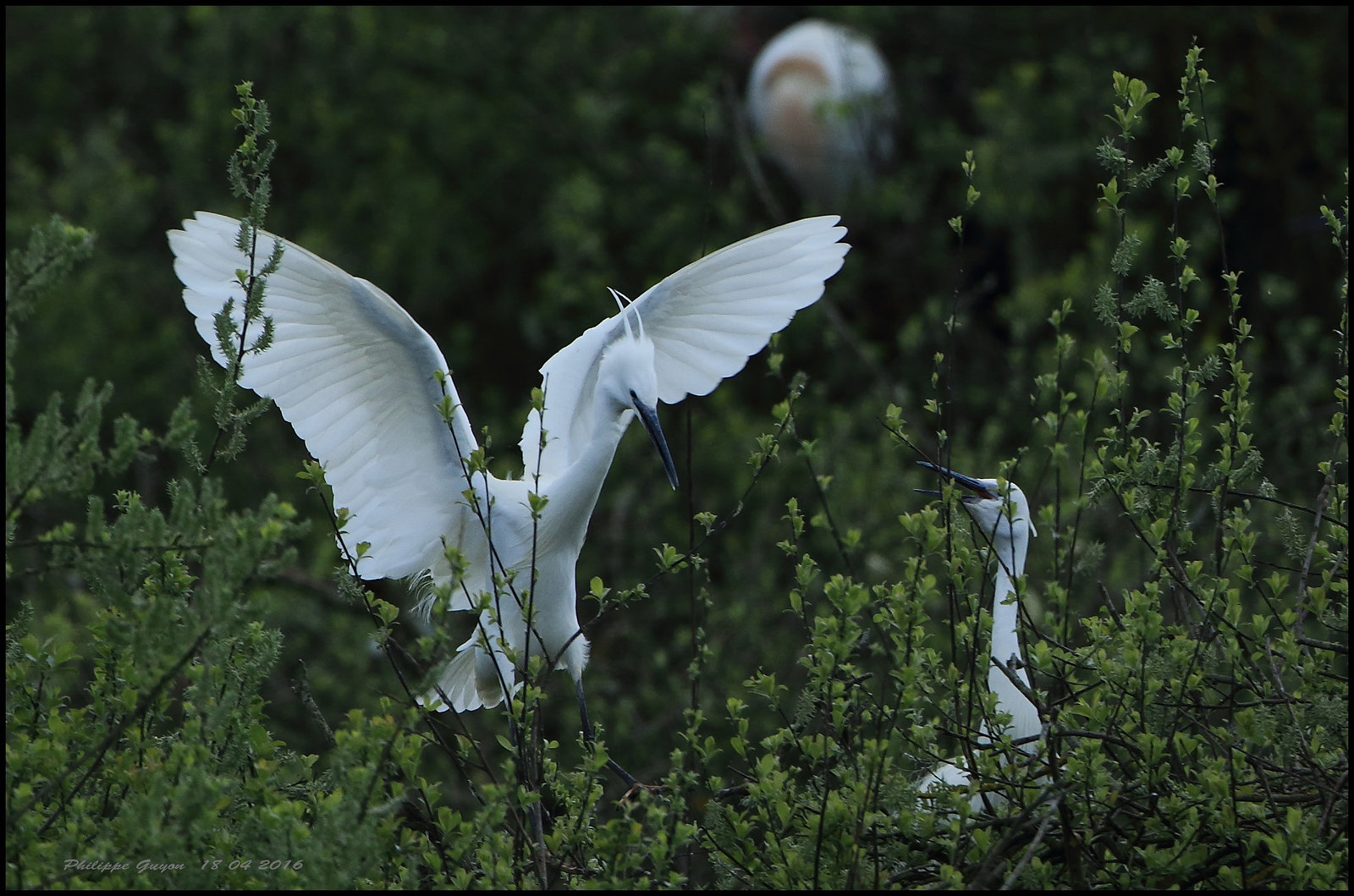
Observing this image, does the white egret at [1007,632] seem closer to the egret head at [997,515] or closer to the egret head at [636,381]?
the egret head at [997,515]

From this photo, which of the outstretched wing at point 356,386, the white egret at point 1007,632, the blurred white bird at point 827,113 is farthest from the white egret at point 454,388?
the blurred white bird at point 827,113

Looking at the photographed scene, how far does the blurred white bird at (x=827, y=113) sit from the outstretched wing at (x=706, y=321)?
11.5 feet

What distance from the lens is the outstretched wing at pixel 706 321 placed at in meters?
2.91

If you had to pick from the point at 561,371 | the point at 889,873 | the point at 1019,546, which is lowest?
the point at 889,873

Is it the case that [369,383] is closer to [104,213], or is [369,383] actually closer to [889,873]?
[889,873]

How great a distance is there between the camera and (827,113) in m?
6.39

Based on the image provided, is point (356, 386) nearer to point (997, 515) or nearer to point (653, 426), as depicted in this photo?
point (653, 426)

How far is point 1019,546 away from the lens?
3.30 metres

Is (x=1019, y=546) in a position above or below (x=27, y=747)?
above

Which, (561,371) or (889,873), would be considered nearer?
(889,873)

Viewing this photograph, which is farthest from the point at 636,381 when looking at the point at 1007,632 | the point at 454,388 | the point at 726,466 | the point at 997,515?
the point at 726,466

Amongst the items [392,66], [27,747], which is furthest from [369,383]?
[392,66]

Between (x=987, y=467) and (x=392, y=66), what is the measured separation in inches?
153

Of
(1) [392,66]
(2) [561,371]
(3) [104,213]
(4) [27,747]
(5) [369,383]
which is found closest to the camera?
(4) [27,747]
